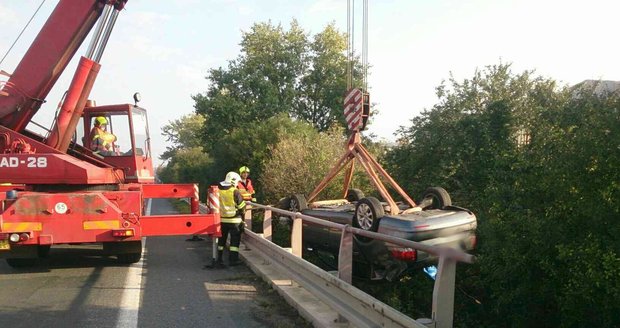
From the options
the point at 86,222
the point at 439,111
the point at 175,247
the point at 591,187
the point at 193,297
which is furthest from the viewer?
the point at 175,247

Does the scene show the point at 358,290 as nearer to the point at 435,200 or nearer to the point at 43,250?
the point at 435,200

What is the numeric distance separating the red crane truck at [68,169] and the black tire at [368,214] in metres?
2.86

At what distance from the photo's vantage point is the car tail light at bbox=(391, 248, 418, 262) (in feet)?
20.3

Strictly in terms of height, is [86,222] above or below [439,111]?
below

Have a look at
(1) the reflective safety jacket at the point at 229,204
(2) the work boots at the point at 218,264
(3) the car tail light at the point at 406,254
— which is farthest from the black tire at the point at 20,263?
(3) the car tail light at the point at 406,254

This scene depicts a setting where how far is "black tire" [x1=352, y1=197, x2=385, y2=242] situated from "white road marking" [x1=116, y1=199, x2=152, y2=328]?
2.95 m

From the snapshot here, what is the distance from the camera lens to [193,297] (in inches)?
268

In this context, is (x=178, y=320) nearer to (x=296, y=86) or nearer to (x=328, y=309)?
(x=328, y=309)

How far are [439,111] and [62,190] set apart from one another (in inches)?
282

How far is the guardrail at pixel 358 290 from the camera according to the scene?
3.62m

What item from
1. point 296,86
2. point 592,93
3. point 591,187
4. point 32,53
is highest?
point 296,86

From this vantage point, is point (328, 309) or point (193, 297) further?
point (193, 297)

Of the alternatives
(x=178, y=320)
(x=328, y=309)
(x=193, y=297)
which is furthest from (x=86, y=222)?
(x=328, y=309)

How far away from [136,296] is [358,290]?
11.5 feet
